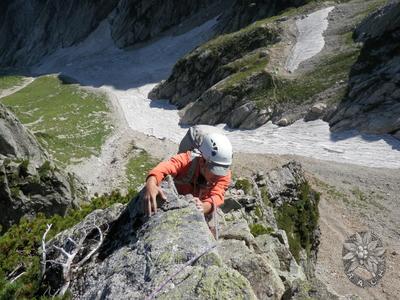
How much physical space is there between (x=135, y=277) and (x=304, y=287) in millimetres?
3619

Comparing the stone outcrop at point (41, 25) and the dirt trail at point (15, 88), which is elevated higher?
the stone outcrop at point (41, 25)

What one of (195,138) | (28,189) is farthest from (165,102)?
(195,138)

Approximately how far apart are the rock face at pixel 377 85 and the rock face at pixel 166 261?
1456 inches

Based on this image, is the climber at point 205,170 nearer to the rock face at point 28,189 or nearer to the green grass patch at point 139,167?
the rock face at point 28,189

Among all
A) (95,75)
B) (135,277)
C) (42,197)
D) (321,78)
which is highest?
(135,277)

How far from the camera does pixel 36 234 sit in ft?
46.5

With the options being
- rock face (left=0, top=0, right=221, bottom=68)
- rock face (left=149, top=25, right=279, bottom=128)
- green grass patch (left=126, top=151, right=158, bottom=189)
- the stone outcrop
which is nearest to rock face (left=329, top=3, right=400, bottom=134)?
rock face (left=149, top=25, right=279, bottom=128)

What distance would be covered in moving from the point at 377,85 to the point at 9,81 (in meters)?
74.0

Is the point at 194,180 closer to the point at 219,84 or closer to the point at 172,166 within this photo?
the point at 172,166

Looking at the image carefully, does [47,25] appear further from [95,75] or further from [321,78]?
[321,78]

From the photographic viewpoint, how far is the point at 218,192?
10.2 meters

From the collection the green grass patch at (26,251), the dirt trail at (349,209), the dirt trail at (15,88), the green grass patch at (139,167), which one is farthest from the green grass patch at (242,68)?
the green grass patch at (26,251)

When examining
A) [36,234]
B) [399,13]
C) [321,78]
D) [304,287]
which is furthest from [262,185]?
[399,13]

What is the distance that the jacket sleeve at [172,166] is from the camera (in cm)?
938
